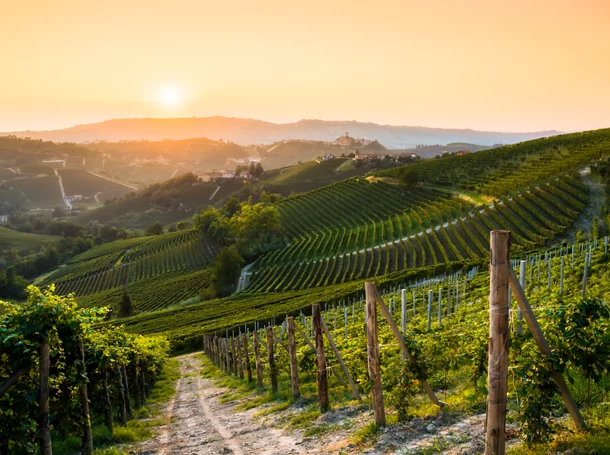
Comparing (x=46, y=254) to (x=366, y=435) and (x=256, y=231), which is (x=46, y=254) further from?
(x=366, y=435)

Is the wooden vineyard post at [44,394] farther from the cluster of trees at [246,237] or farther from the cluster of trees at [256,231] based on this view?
the cluster of trees at [256,231]

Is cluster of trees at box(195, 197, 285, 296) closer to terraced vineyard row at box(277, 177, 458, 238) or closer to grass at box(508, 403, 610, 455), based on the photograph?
terraced vineyard row at box(277, 177, 458, 238)

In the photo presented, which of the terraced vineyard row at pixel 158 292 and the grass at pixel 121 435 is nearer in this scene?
the grass at pixel 121 435

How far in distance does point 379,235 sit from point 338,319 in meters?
42.0

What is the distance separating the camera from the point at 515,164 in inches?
3371

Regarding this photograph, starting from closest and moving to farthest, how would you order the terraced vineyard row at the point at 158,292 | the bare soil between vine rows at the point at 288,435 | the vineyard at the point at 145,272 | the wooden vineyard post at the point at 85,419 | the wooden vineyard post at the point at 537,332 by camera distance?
1. the wooden vineyard post at the point at 537,332
2. the bare soil between vine rows at the point at 288,435
3. the wooden vineyard post at the point at 85,419
4. the terraced vineyard row at the point at 158,292
5. the vineyard at the point at 145,272

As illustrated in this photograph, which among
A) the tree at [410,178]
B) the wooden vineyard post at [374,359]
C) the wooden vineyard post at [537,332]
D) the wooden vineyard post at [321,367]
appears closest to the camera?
the wooden vineyard post at [537,332]

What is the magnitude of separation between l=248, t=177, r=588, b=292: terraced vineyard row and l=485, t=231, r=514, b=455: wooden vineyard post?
146 feet

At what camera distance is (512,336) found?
6020 mm

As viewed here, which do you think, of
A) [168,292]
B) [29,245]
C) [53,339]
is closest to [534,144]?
[168,292]

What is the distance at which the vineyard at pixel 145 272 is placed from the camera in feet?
273

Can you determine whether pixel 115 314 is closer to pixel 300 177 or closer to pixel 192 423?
pixel 192 423

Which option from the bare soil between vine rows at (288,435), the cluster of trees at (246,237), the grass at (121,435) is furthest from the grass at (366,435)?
the cluster of trees at (246,237)

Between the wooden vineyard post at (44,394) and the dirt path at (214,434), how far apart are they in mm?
2655
